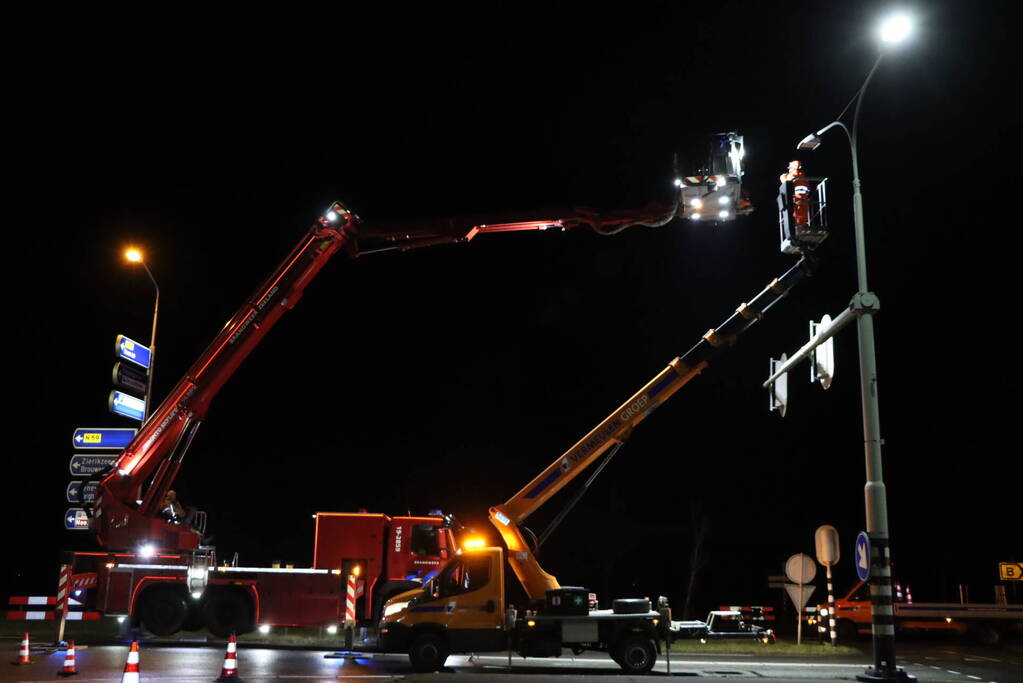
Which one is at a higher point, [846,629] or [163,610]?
[163,610]

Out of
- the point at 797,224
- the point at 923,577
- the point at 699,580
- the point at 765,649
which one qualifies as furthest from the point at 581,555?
the point at 797,224

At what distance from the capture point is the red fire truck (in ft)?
63.6

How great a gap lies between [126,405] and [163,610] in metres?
5.48

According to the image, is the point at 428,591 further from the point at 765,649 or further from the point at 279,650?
the point at 765,649

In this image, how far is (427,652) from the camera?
15.2m

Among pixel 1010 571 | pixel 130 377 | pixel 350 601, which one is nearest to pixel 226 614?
pixel 350 601

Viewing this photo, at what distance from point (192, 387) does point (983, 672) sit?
664 inches

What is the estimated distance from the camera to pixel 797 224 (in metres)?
15.0

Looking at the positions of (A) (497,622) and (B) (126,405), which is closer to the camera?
(A) (497,622)

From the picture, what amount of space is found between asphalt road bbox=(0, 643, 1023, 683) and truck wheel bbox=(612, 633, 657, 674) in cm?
32

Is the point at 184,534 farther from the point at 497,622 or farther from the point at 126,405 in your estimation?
the point at 497,622

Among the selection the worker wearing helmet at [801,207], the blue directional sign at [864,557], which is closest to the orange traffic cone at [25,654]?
the blue directional sign at [864,557]

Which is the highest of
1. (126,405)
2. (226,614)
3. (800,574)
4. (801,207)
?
(801,207)

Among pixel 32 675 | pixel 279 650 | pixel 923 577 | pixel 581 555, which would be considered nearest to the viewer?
pixel 32 675
